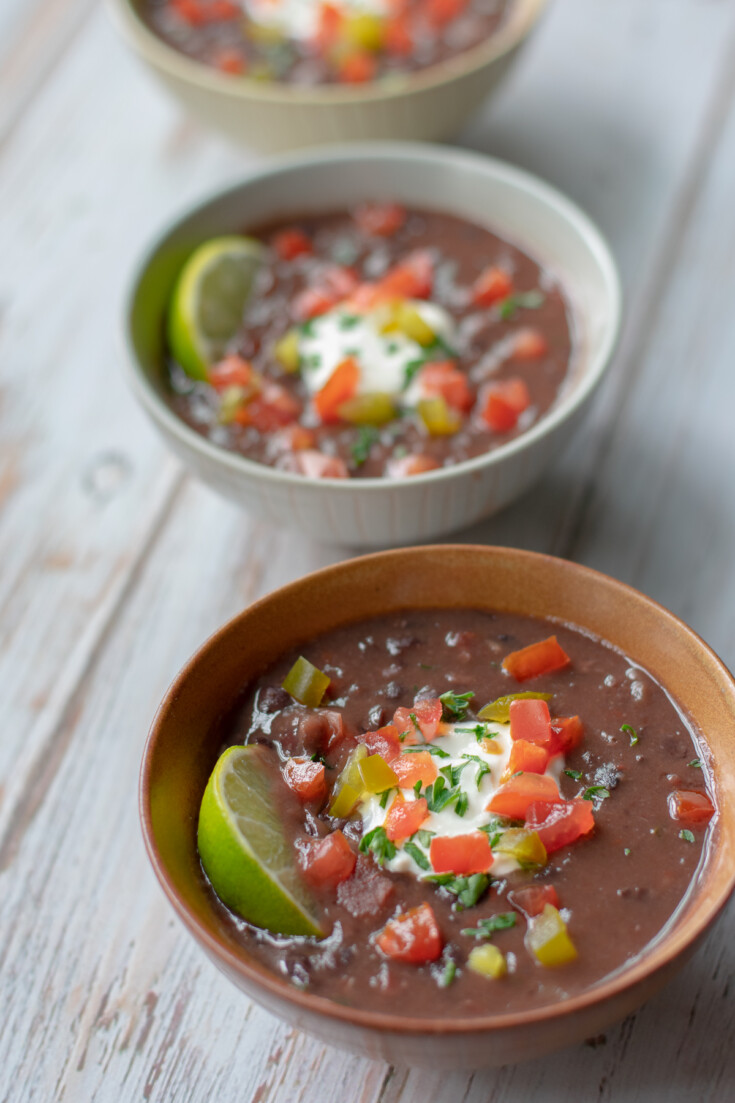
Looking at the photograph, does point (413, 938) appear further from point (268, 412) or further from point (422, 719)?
point (268, 412)

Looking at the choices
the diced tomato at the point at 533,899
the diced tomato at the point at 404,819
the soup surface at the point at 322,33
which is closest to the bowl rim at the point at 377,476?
the soup surface at the point at 322,33

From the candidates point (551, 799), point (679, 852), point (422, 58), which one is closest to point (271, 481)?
point (551, 799)

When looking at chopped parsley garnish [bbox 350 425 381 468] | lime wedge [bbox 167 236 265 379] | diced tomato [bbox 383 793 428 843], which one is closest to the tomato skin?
diced tomato [bbox 383 793 428 843]

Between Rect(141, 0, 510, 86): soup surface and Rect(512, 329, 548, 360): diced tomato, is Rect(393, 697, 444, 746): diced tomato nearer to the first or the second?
Rect(512, 329, 548, 360): diced tomato

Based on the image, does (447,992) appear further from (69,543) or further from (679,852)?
(69,543)

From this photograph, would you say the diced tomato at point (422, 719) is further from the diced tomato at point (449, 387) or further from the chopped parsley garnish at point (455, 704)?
the diced tomato at point (449, 387)

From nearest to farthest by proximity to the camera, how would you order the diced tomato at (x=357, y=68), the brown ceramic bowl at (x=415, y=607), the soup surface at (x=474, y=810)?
the brown ceramic bowl at (x=415, y=607) < the soup surface at (x=474, y=810) < the diced tomato at (x=357, y=68)
